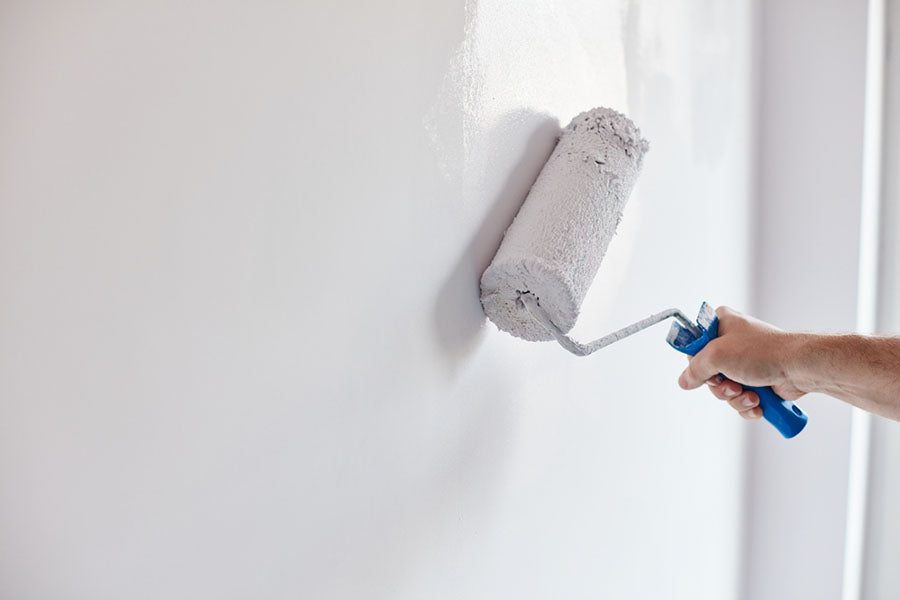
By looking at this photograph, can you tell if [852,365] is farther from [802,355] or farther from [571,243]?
[571,243]

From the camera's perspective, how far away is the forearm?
2.92ft

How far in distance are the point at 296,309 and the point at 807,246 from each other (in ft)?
4.17

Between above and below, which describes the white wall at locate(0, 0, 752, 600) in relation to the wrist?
below

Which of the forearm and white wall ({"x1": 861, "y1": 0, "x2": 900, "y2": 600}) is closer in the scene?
the forearm

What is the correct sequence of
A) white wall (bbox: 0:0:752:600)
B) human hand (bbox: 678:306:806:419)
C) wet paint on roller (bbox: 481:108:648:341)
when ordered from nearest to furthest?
white wall (bbox: 0:0:752:600), wet paint on roller (bbox: 481:108:648:341), human hand (bbox: 678:306:806:419)

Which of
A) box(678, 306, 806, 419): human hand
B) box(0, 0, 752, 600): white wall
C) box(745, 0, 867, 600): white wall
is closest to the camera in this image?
box(0, 0, 752, 600): white wall

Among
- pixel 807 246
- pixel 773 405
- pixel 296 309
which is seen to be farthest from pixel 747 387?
pixel 807 246

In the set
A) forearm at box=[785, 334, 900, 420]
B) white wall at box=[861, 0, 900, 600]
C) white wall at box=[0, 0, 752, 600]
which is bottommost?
white wall at box=[0, 0, 752, 600]

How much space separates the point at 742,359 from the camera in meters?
0.91

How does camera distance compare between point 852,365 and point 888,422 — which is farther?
point 888,422

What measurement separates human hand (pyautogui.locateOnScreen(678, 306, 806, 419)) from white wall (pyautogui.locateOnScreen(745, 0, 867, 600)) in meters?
0.71

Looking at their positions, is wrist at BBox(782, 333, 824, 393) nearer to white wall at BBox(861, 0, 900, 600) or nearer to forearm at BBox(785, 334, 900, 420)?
forearm at BBox(785, 334, 900, 420)

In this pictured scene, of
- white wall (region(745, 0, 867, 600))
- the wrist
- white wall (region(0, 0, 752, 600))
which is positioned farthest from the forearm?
white wall (region(745, 0, 867, 600))

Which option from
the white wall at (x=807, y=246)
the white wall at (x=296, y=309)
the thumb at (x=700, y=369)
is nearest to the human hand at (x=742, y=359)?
the thumb at (x=700, y=369)
